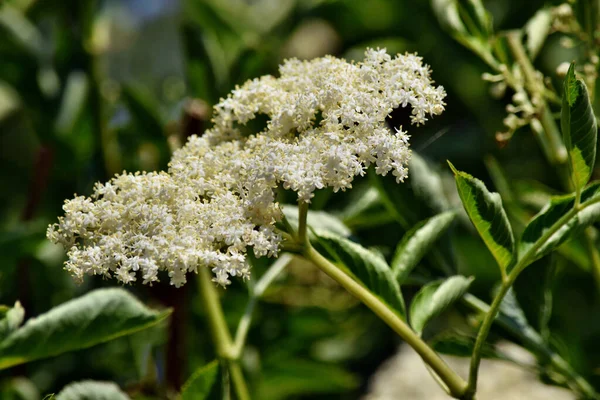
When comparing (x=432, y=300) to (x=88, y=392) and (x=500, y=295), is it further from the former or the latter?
(x=88, y=392)

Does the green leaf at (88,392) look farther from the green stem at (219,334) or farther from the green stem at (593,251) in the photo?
the green stem at (593,251)

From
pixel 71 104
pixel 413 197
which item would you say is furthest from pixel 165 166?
pixel 413 197

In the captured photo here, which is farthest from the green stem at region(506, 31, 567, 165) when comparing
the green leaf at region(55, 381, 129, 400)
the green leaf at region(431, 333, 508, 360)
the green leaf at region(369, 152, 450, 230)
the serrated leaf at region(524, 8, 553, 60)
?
the green leaf at region(55, 381, 129, 400)

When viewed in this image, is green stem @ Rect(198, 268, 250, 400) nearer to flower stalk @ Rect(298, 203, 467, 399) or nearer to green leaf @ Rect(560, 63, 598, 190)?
flower stalk @ Rect(298, 203, 467, 399)

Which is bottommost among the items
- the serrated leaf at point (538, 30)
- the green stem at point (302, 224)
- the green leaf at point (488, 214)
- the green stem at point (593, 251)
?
the green stem at point (593, 251)

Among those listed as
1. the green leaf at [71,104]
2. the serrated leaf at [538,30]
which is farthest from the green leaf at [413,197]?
the green leaf at [71,104]
